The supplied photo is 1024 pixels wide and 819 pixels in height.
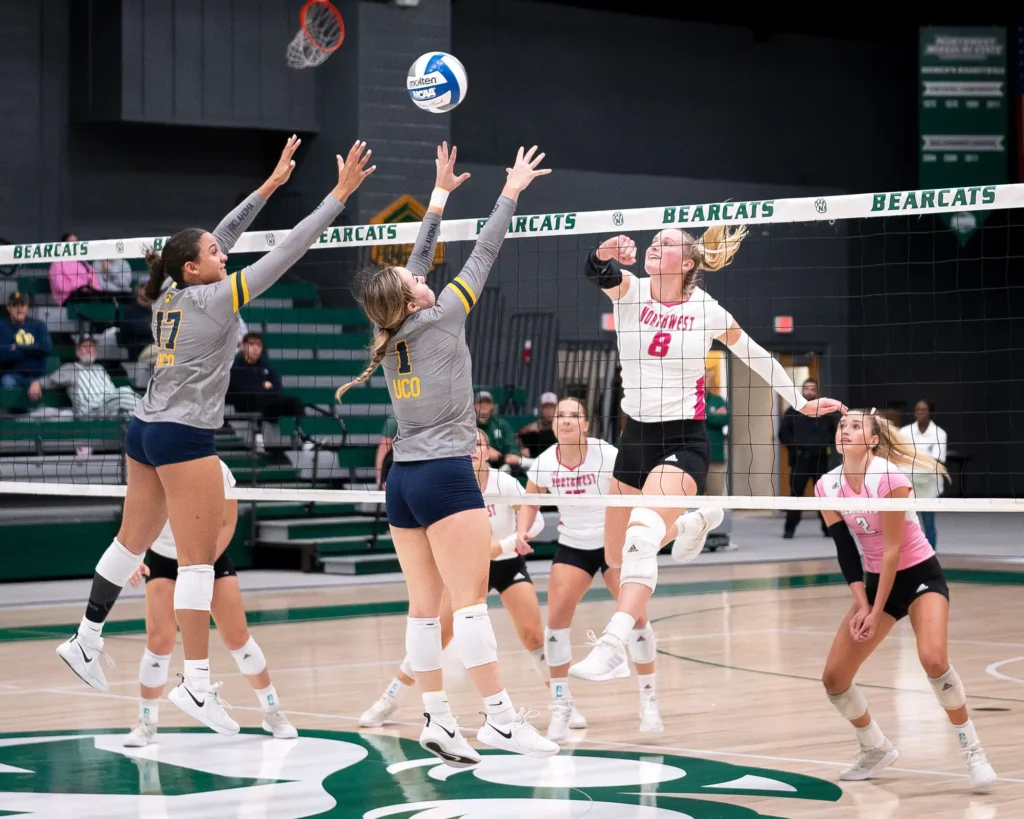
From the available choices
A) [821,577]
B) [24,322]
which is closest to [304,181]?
[24,322]

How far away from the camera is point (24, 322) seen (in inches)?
549

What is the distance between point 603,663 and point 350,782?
3.66 ft

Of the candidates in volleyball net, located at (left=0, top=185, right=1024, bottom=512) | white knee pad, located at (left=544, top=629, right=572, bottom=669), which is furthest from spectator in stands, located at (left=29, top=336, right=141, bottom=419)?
white knee pad, located at (left=544, top=629, right=572, bottom=669)

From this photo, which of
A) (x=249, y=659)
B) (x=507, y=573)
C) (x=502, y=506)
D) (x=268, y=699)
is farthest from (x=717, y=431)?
(x=249, y=659)

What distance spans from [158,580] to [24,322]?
7.76m

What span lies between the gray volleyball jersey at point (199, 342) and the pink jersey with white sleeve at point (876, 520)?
2.25 metres

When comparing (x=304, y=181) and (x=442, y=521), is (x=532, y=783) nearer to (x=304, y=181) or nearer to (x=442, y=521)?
(x=442, y=521)

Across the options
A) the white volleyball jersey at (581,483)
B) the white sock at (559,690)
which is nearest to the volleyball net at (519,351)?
the white volleyball jersey at (581,483)

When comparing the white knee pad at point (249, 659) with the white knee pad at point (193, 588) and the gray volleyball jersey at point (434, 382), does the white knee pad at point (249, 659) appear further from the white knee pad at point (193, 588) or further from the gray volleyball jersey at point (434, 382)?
the gray volleyball jersey at point (434, 382)

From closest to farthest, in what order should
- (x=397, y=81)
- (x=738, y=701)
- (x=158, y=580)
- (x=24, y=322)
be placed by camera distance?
(x=158, y=580) → (x=738, y=701) → (x=24, y=322) → (x=397, y=81)

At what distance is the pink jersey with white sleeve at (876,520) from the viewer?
609 centimetres

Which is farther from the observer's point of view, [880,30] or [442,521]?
[880,30]

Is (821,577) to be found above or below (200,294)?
below

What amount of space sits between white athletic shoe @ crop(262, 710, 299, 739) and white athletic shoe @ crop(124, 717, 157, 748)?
1.58 feet
